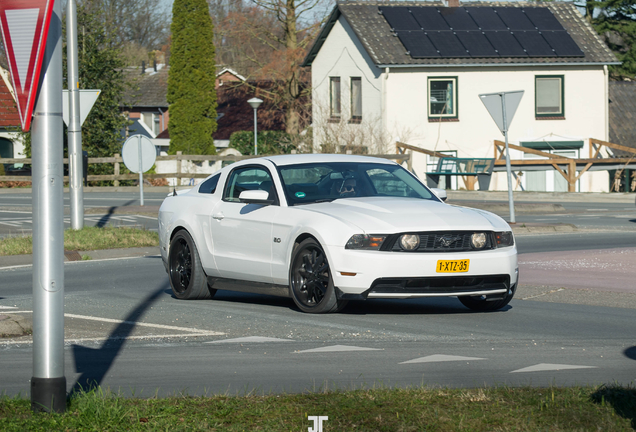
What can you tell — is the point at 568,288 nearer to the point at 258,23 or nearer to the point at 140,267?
the point at 140,267

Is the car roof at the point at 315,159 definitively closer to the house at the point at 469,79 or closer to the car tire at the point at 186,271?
the car tire at the point at 186,271

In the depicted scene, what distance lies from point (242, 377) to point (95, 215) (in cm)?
1917

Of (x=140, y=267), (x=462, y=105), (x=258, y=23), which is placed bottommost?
(x=140, y=267)

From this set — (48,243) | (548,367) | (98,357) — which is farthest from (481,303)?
(48,243)

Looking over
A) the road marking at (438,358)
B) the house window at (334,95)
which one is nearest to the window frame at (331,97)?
the house window at (334,95)

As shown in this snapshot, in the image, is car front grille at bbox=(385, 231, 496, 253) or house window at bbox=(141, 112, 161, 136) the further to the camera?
house window at bbox=(141, 112, 161, 136)

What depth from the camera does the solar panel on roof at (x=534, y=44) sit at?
140ft

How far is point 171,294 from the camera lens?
38.2 feet

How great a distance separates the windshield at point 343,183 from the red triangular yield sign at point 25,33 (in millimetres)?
5105

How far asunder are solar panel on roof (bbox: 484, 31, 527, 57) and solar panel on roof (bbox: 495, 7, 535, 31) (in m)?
0.63

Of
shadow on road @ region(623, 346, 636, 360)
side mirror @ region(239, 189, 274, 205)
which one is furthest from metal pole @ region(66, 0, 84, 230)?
shadow on road @ region(623, 346, 636, 360)

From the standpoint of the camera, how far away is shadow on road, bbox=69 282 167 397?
6.32m

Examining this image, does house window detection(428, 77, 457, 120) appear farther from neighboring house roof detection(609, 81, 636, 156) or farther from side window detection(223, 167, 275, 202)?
side window detection(223, 167, 275, 202)

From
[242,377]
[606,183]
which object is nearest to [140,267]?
[242,377]
